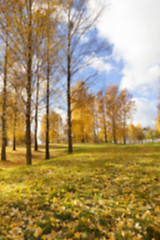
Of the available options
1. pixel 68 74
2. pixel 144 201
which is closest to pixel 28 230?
pixel 144 201

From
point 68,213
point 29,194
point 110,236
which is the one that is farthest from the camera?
point 29,194

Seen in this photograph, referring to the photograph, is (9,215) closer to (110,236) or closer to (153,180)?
(110,236)

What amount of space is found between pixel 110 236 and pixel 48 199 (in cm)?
168

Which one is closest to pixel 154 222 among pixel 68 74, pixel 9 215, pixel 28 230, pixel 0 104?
pixel 28 230

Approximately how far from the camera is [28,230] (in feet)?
7.28

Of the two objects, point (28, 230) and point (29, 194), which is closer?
point (28, 230)

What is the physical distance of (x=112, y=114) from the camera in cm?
2061

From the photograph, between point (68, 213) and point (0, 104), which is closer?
point (68, 213)

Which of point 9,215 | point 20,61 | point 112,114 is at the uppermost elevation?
point 20,61

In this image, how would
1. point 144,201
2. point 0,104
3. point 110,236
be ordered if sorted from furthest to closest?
point 0,104, point 144,201, point 110,236

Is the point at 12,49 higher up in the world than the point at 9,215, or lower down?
higher up

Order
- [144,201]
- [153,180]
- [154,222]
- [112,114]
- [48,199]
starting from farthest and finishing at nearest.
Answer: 1. [112,114]
2. [153,180]
3. [48,199]
4. [144,201]
5. [154,222]

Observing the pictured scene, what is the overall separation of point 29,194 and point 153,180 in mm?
3433

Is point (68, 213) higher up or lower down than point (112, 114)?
lower down
